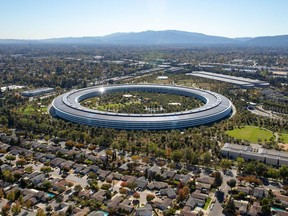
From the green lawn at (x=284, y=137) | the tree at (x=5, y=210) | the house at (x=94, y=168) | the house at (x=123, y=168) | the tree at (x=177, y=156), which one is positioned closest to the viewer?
the tree at (x=5, y=210)

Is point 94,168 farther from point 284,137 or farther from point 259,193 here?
point 284,137

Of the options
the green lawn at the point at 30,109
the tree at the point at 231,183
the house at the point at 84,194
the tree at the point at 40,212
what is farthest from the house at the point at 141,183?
the green lawn at the point at 30,109

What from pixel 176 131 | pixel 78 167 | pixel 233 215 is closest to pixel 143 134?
pixel 176 131

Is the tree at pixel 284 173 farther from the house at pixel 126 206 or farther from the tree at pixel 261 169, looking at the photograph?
the house at pixel 126 206

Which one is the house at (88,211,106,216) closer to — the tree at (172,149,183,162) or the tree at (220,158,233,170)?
the tree at (172,149,183,162)

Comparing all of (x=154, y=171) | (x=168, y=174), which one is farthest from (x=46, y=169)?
(x=168, y=174)
